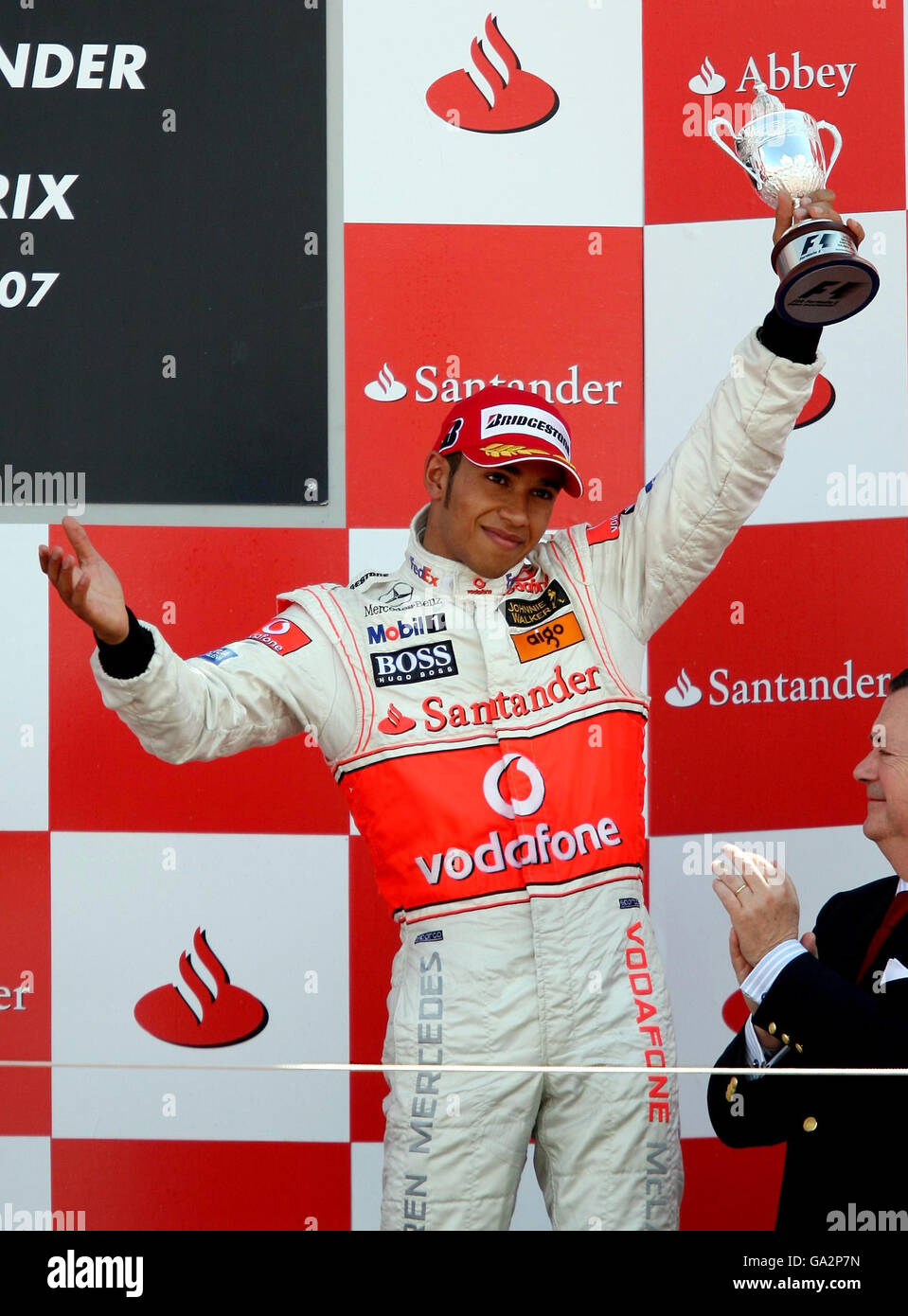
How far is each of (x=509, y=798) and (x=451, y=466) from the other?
0.45 metres

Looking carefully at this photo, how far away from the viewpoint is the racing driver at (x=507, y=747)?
185cm

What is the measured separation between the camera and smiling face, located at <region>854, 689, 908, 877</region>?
1.80 m

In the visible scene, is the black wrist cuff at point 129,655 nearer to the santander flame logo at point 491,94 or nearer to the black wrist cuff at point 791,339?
the black wrist cuff at point 791,339

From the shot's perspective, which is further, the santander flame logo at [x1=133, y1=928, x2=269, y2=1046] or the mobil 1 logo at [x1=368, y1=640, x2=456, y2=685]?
the santander flame logo at [x1=133, y1=928, x2=269, y2=1046]

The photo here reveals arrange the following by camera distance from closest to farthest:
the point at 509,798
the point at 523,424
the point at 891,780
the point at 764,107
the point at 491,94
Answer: the point at 891,780 < the point at 509,798 < the point at 523,424 < the point at 764,107 < the point at 491,94

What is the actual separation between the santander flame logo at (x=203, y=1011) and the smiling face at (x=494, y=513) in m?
0.83

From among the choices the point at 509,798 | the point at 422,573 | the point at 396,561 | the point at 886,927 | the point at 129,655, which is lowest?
the point at 886,927

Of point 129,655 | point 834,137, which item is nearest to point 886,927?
point 129,655

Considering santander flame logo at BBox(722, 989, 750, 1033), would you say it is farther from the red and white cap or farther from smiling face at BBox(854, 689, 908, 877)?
the red and white cap

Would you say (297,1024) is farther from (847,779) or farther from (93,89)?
(93,89)

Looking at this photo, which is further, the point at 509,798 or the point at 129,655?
the point at 509,798

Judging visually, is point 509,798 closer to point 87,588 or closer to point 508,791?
point 508,791

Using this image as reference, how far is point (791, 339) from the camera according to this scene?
1868 millimetres

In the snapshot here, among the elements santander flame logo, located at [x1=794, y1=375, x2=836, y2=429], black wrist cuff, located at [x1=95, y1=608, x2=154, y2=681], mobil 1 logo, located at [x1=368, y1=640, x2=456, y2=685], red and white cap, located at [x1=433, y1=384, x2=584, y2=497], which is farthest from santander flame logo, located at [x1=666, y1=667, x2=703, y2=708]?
black wrist cuff, located at [x1=95, y1=608, x2=154, y2=681]
